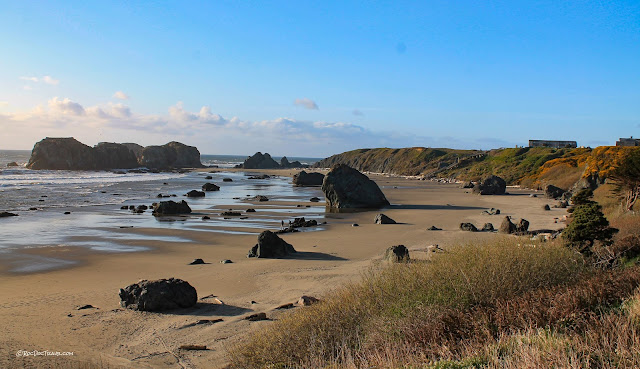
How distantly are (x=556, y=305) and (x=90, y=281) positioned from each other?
407 inches

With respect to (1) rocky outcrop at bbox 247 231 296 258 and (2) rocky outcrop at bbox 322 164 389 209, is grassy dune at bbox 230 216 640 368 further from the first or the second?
(2) rocky outcrop at bbox 322 164 389 209

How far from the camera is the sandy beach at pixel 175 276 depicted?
7273 mm

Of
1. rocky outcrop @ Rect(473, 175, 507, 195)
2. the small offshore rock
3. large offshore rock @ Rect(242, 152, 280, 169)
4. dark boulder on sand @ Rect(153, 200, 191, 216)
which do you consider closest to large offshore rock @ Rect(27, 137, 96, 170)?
large offshore rock @ Rect(242, 152, 280, 169)

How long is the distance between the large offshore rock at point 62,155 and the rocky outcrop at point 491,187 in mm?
82195

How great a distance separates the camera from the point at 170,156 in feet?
410

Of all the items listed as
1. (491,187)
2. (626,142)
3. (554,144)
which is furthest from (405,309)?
(554,144)

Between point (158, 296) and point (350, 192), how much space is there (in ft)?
75.4

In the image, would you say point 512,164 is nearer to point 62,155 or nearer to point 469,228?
point 469,228

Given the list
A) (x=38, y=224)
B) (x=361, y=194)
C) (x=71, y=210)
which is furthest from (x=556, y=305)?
(x=71, y=210)

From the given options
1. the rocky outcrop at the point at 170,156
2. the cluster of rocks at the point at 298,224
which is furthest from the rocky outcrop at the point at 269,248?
the rocky outcrop at the point at 170,156

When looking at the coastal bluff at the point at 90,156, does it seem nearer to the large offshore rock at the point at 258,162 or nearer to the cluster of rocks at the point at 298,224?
the large offshore rock at the point at 258,162

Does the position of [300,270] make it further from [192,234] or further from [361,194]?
[361,194]

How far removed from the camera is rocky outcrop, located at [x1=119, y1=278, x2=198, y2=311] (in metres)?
9.16

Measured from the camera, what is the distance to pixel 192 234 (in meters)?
19.8
